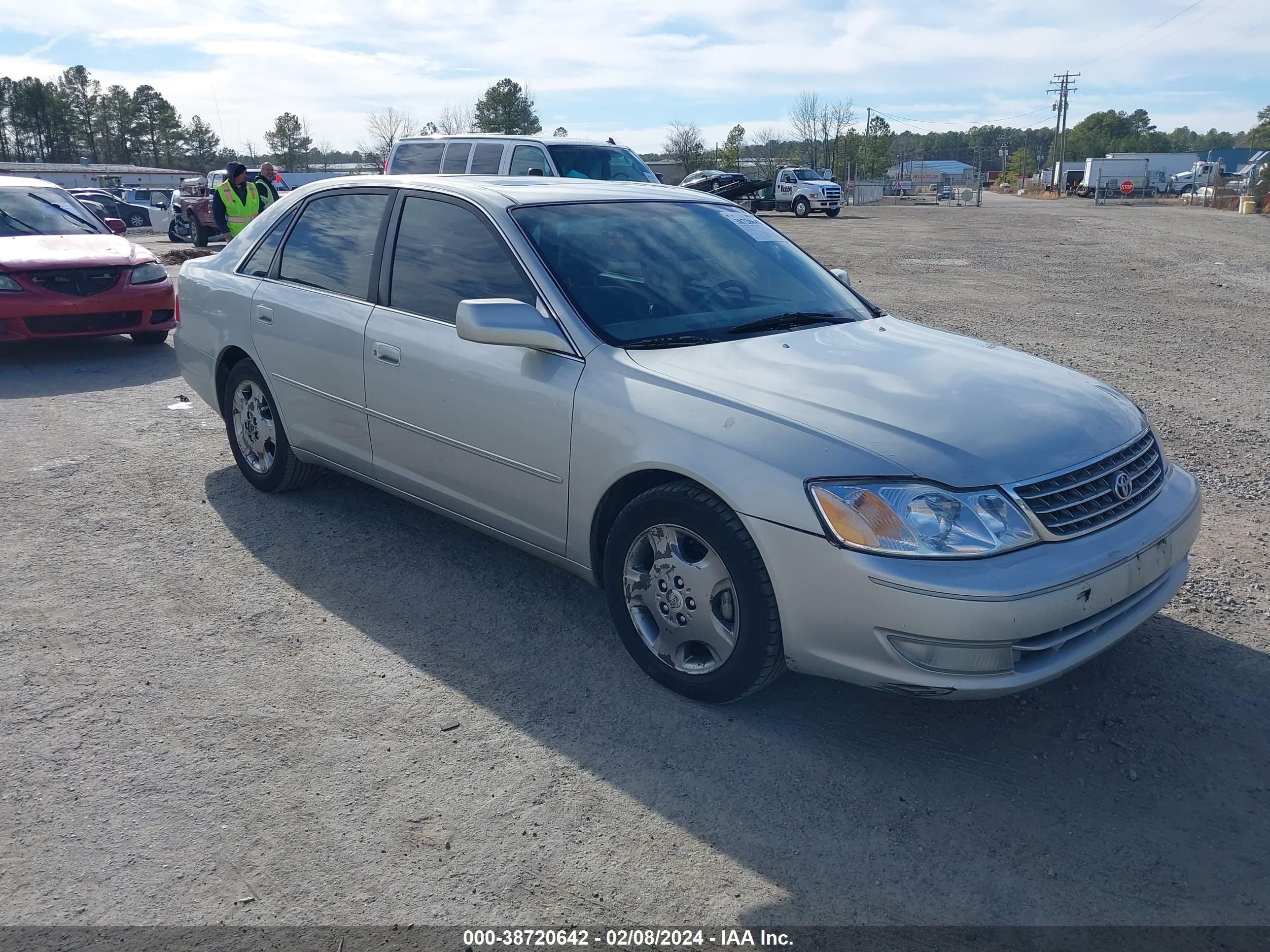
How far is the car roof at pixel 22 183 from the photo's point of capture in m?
10.3

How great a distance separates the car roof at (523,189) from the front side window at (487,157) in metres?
7.39

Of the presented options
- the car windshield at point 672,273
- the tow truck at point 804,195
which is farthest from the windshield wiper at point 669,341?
the tow truck at point 804,195

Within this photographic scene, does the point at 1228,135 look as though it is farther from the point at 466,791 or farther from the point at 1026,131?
the point at 466,791

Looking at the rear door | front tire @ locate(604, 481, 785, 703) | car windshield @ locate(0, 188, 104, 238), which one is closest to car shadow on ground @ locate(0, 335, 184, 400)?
car windshield @ locate(0, 188, 104, 238)

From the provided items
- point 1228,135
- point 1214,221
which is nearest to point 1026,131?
point 1228,135

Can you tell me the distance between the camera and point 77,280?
9047 mm

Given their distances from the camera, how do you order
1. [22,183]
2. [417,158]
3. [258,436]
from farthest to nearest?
[417,158], [22,183], [258,436]

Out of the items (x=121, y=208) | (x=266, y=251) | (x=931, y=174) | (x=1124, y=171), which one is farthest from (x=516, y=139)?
(x=931, y=174)

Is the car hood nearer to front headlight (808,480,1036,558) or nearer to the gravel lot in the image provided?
front headlight (808,480,1036,558)

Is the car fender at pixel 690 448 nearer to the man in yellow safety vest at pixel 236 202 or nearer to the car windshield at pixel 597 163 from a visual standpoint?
the car windshield at pixel 597 163

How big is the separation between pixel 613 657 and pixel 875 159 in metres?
103

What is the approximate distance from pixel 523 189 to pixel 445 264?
0.50 metres

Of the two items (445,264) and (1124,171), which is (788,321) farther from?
(1124,171)

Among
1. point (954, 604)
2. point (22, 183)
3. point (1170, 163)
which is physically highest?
point (1170, 163)
